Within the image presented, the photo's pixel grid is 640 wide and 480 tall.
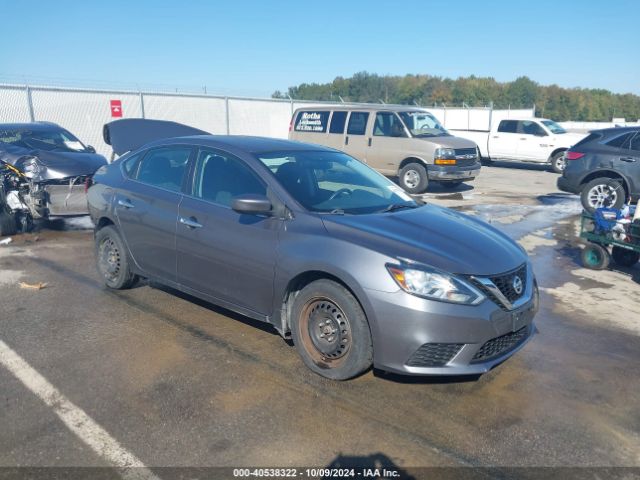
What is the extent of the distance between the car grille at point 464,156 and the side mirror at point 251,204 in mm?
10119

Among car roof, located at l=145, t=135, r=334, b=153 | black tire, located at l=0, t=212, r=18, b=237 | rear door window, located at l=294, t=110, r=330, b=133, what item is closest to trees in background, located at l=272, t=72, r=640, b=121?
rear door window, located at l=294, t=110, r=330, b=133

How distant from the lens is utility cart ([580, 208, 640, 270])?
639 cm

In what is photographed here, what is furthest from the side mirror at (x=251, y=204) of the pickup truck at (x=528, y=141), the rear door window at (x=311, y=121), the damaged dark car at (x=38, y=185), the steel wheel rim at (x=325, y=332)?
the pickup truck at (x=528, y=141)

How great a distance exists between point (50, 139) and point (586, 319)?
8989mm

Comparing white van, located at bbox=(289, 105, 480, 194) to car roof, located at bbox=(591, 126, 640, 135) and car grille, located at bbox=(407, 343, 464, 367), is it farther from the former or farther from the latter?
car grille, located at bbox=(407, 343, 464, 367)

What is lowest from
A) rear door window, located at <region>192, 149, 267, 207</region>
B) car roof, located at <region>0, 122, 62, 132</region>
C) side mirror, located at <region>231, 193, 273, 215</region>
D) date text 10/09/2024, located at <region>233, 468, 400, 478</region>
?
date text 10/09/2024, located at <region>233, 468, 400, 478</region>

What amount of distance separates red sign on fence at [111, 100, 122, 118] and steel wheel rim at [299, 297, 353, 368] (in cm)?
1615

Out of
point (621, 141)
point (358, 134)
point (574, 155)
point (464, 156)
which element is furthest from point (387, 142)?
point (621, 141)

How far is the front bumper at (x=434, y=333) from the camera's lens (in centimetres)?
340

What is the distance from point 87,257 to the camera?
7207 millimetres

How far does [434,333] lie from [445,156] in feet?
33.9

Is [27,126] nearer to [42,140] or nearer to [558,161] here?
[42,140]

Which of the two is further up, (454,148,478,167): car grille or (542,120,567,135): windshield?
(542,120,567,135): windshield

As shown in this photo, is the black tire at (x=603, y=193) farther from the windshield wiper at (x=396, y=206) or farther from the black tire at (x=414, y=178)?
the windshield wiper at (x=396, y=206)
